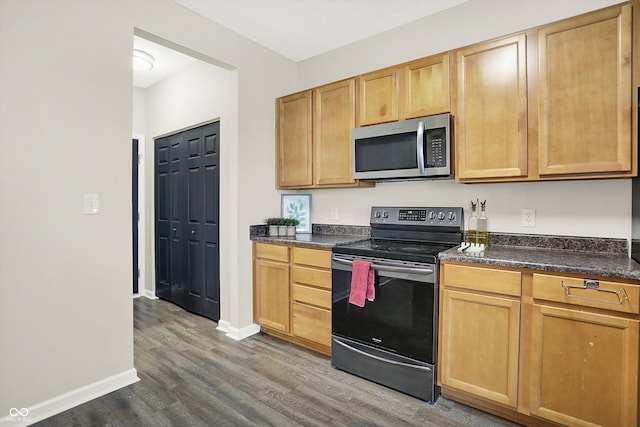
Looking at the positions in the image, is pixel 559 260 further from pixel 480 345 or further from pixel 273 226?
pixel 273 226

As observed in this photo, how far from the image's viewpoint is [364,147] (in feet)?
8.78

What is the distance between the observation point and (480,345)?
6.26ft

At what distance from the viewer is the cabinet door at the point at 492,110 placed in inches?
79.6

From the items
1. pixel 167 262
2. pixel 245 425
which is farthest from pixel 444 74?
pixel 167 262

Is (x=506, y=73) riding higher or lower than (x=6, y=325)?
higher

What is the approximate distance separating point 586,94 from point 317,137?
1857mm

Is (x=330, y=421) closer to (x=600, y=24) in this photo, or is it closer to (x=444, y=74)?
(x=444, y=74)

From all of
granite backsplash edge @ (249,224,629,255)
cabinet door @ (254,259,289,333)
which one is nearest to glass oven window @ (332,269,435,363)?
cabinet door @ (254,259,289,333)

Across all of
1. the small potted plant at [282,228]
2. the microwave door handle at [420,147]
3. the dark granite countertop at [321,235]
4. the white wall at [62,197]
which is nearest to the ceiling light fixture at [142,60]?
the white wall at [62,197]

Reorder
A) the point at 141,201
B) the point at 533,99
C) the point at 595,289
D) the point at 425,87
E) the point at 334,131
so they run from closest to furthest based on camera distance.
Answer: the point at 595,289 → the point at 533,99 → the point at 425,87 → the point at 334,131 → the point at 141,201

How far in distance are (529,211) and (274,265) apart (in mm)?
1955

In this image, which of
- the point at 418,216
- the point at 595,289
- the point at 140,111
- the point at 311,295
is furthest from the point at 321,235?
the point at 140,111

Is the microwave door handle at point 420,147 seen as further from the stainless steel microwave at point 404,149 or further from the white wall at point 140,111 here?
the white wall at point 140,111

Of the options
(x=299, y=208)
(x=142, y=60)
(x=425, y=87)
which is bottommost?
(x=299, y=208)
